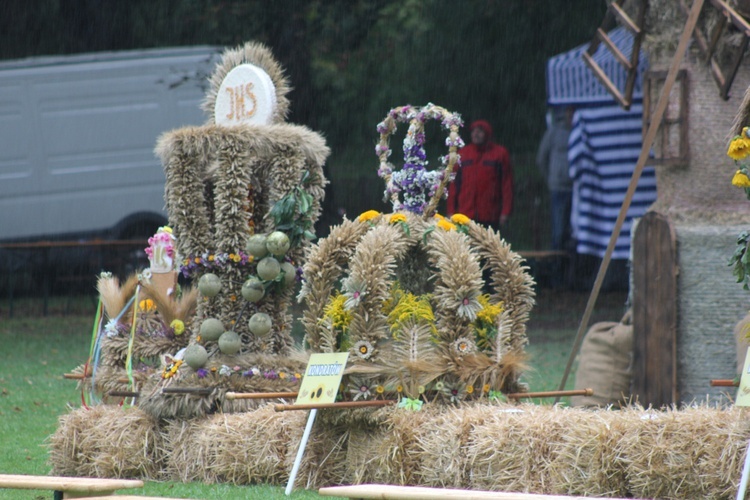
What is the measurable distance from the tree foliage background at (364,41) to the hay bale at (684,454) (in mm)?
9742

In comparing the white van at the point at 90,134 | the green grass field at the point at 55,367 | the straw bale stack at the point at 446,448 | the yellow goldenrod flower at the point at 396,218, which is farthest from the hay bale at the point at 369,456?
the white van at the point at 90,134

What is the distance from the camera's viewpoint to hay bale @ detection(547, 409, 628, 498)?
5113 mm

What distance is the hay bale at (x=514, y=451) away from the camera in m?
5.29

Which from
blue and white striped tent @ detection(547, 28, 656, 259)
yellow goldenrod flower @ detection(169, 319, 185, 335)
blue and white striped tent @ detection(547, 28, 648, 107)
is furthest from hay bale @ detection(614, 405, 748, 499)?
blue and white striped tent @ detection(547, 28, 656, 259)

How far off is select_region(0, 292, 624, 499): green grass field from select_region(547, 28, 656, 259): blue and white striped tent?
4.03ft

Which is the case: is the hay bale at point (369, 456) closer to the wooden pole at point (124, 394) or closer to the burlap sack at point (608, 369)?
the wooden pole at point (124, 394)

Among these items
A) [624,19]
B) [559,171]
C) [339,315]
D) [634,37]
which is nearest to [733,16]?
[624,19]

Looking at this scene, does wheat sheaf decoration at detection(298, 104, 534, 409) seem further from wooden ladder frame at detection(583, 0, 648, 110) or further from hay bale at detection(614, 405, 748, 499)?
wooden ladder frame at detection(583, 0, 648, 110)

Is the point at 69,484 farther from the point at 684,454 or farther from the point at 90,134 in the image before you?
the point at 90,134

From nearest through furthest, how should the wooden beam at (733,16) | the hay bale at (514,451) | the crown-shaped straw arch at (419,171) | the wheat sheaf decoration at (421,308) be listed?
1. the hay bale at (514,451)
2. the wheat sheaf decoration at (421,308)
3. the crown-shaped straw arch at (419,171)
4. the wooden beam at (733,16)

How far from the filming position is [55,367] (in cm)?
1078

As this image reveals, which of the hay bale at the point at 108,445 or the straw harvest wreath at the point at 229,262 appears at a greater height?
the straw harvest wreath at the point at 229,262

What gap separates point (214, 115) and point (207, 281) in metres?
1.17

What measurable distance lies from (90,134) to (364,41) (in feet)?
13.1
